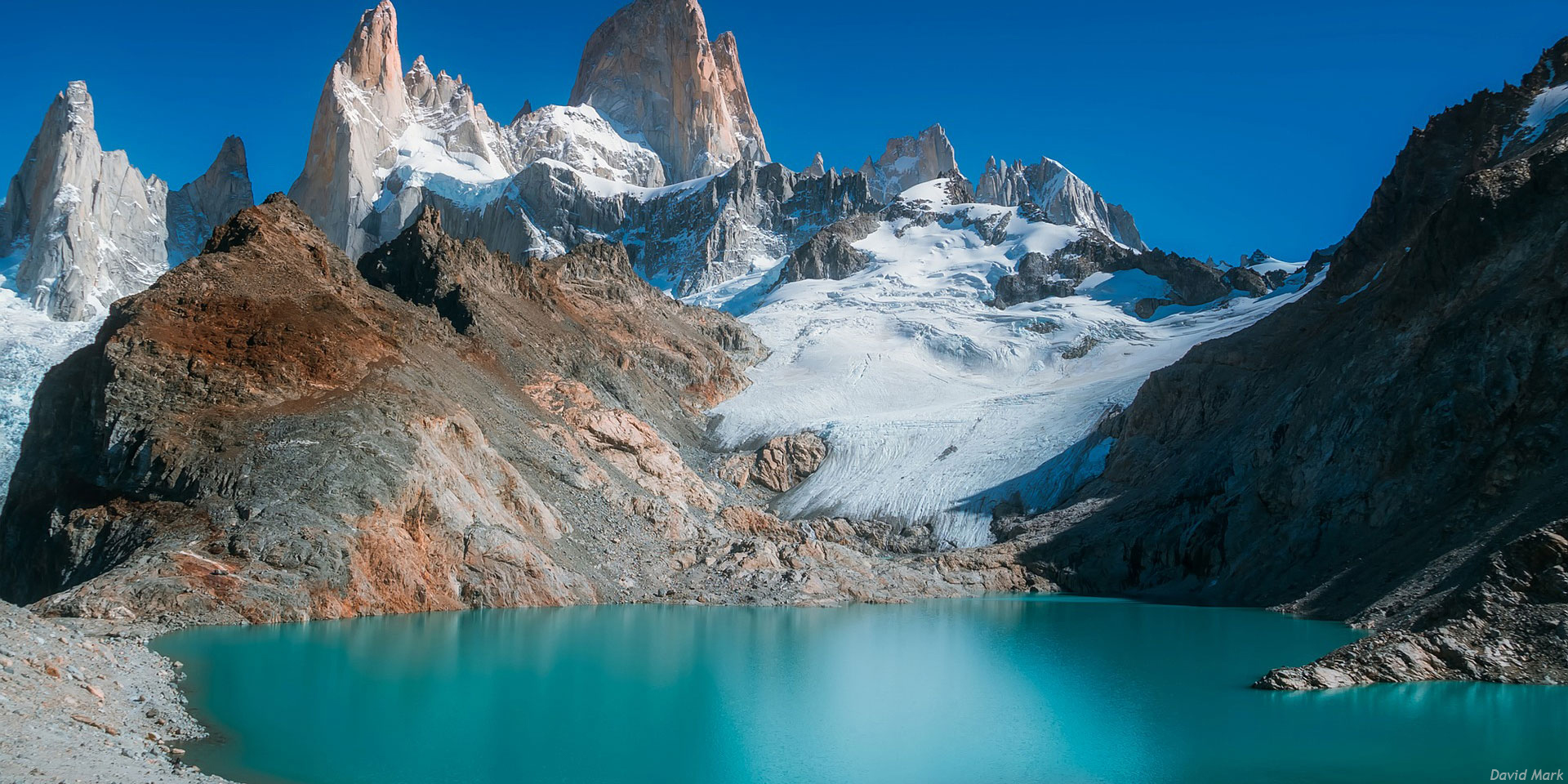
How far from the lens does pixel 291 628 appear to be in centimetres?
2866

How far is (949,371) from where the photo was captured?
4496 inches

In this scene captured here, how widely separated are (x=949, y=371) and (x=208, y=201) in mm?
95015

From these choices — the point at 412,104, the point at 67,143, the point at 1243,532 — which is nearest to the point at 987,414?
the point at 1243,532

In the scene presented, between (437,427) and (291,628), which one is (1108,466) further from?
(291,628)

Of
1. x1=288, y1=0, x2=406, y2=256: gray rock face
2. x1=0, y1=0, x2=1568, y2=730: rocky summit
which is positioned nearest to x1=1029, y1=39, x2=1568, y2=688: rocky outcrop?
x1=0, y1=0, x2=1568, y2=730: rocky summit

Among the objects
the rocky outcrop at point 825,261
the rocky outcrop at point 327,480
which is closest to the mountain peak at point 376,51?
the rocky outcrop at point 825,261

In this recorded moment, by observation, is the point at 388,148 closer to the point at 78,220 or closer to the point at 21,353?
the point at 78,220

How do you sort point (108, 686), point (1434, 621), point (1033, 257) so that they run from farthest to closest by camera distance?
1. point (1033, 257)
2. point (1434, 621)
3. point (108, 686)

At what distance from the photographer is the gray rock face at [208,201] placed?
128 metres

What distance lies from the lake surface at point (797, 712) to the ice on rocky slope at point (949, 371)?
41.6 m

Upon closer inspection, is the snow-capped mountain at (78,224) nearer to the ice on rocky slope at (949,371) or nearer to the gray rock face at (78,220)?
the gray rock face at (78,220)

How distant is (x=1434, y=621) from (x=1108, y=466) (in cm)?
4297

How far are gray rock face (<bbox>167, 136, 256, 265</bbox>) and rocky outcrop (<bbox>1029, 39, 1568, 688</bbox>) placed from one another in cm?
11113

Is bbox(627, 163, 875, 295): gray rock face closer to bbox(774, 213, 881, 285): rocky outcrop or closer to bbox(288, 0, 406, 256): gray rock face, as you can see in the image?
bbox(774, 213, 881, 285): rocky outcrop
